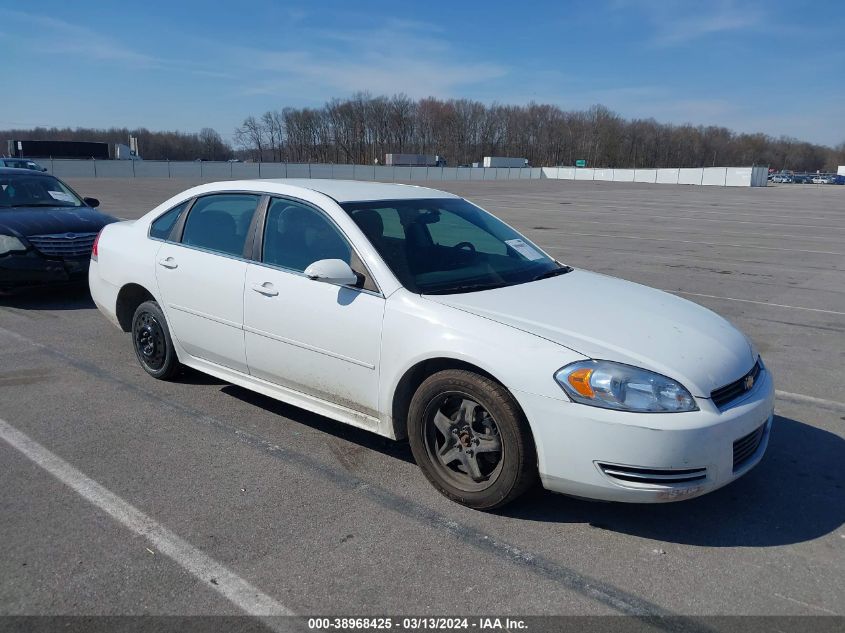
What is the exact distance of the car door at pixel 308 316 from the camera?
3.83m

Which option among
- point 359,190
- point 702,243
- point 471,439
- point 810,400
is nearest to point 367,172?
point 702,243

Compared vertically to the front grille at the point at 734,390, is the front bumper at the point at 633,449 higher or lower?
lower

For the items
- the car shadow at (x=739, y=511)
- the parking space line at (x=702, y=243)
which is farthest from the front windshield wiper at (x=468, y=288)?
the parking space line at (x=702, y=243)

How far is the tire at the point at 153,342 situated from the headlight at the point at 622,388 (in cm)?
321

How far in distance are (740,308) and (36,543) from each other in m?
7.78

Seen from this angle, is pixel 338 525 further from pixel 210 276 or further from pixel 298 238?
pixel 210 276

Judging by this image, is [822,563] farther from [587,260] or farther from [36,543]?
[587,260]

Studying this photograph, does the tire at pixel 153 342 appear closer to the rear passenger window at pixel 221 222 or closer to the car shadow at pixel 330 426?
the car shadow at pixel 330 426

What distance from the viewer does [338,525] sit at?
10.9 feet

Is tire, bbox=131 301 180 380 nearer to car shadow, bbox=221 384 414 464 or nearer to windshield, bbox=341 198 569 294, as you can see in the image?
car shadow, bbox=221 384 414 464

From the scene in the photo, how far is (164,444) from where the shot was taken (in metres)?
4.22

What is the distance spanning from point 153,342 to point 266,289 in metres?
1.54

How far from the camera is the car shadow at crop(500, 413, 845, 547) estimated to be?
10.9ft

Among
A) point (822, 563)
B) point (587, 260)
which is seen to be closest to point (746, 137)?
point (587, 260)
